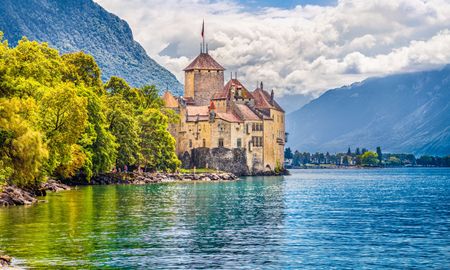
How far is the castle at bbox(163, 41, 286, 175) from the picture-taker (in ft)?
532

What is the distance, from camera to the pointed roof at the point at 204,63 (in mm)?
181375

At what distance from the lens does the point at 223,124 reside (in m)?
162

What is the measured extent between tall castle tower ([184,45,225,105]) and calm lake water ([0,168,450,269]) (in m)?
110

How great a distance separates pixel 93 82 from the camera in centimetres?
11606

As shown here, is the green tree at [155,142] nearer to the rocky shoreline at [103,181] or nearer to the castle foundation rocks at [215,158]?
the rocky shoreline at [103,181]

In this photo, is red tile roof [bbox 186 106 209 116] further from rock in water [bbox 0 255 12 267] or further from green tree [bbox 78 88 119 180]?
rock in water [bbox 0 255 12 267]

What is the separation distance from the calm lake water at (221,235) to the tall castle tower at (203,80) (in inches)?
4335

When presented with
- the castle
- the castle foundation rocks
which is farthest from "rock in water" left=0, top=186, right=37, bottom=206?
the castle foundation rocks

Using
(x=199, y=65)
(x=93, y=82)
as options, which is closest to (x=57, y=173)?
(x=93, y=82)

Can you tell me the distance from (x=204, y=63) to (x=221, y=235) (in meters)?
139

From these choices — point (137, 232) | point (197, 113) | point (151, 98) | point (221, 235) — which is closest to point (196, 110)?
point (197, 113)

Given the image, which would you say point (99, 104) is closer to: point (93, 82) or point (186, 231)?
point (93, 82)

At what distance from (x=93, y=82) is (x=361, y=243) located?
260 ft

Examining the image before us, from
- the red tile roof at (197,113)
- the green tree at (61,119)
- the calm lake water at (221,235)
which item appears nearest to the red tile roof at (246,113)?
the red tile roof at (197,113)
